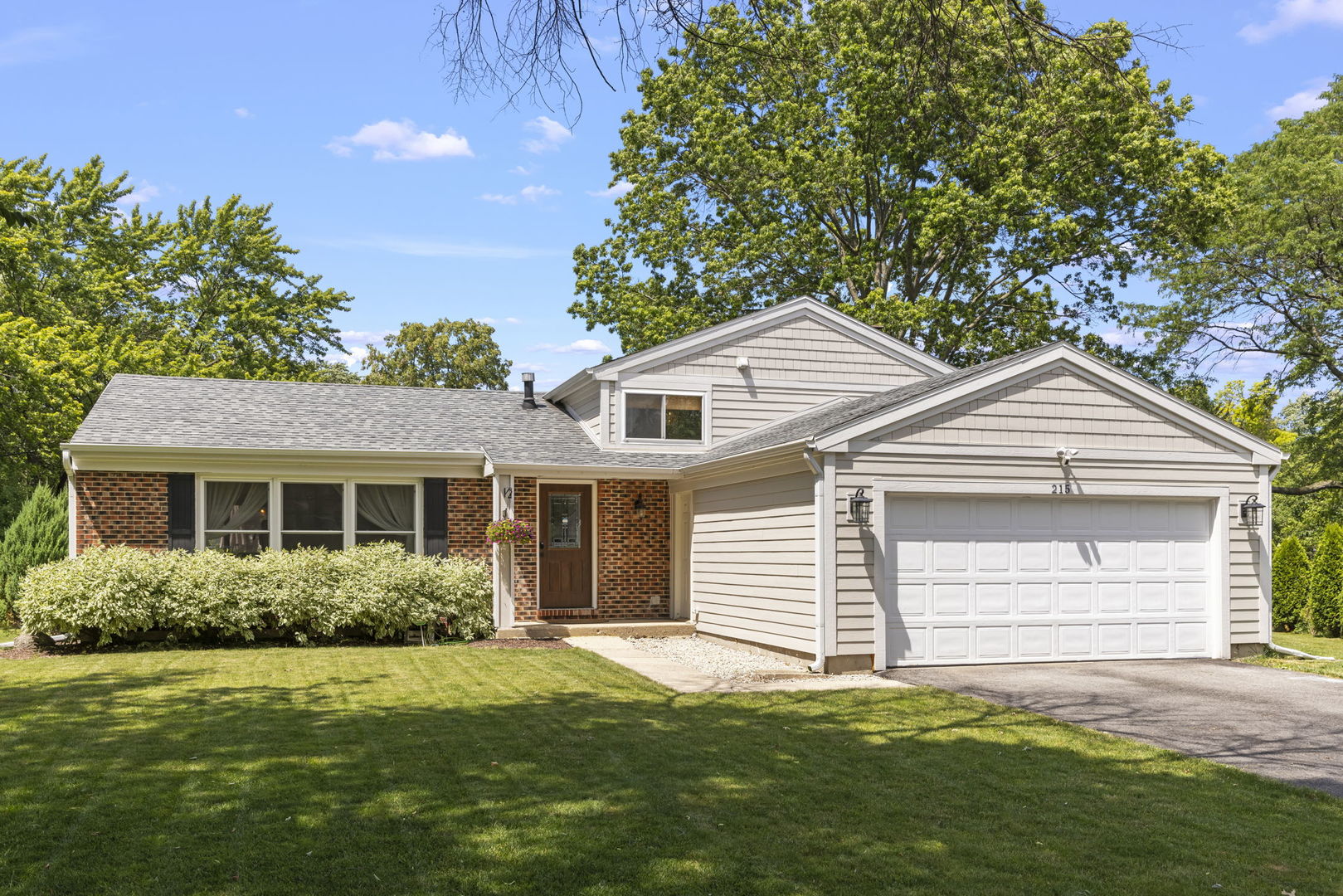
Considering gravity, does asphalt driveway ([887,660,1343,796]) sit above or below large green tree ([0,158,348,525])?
below

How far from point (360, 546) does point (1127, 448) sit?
10.1 m

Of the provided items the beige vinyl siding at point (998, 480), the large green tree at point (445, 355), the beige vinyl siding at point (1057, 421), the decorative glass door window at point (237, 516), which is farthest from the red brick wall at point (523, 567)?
the large green tree at point (445, 355)

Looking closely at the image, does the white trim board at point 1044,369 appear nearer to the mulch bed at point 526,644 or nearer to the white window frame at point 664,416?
the mulch bed at point 526,644

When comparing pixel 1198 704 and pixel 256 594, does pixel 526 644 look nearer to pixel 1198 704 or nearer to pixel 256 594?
pixel 256 594

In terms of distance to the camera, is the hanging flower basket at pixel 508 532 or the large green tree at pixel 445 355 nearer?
the hanging flower basket at pixel 508 532

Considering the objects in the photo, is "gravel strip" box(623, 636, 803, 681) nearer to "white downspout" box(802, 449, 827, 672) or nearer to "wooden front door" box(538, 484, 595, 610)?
"white downspout" box(802, 449, 827, 672)

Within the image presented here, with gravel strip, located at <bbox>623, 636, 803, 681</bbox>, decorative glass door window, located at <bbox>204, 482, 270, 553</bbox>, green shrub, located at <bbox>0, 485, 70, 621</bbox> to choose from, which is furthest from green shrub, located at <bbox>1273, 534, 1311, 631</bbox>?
green shrub, located at <bbox>0, 485, 70, 621</bbox>

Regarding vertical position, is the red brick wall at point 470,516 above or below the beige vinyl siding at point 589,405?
below

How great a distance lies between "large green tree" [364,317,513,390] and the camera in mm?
46219

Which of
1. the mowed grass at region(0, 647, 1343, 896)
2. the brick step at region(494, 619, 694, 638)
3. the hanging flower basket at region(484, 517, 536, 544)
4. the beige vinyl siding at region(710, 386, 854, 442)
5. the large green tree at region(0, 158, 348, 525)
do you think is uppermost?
the large green tree at region(0, 158, 348, 525)

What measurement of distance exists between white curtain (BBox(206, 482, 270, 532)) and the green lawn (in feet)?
43.7

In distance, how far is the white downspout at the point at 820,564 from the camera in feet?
38.4

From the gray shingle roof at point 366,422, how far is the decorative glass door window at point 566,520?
779 millimetres

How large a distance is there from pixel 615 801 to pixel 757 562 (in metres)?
7.59
